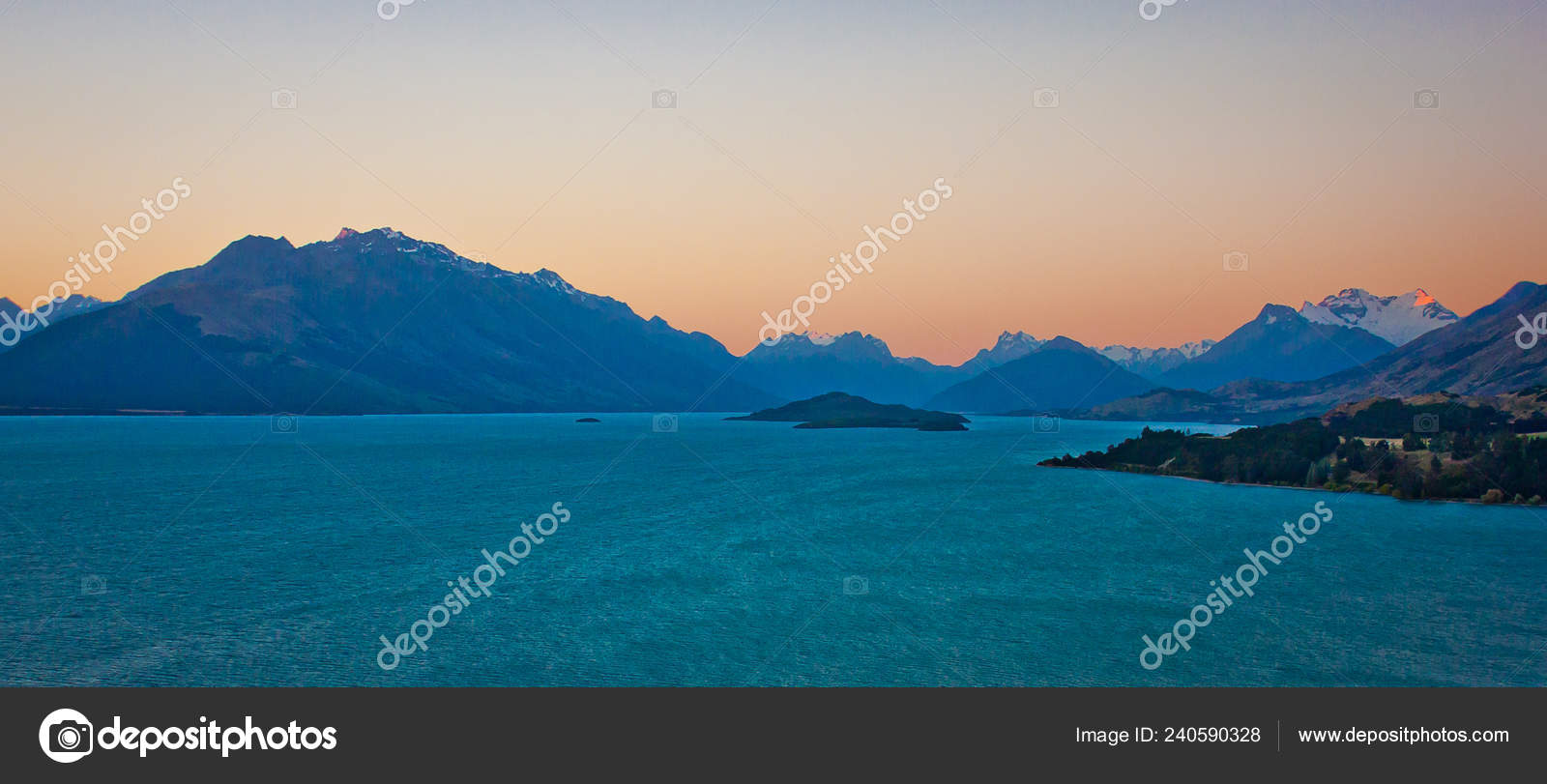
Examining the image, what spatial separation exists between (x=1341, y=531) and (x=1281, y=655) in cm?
3654

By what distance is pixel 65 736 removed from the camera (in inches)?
631

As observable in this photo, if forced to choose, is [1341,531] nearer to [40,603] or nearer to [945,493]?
[945,493]

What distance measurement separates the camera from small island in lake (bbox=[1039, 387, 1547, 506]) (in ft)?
264

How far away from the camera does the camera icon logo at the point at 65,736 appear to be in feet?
52.1

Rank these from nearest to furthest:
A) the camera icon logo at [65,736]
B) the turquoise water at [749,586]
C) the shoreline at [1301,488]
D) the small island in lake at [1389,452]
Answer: the camera icon logo at [65,736]
the turquoise water at [749,586]
the shoreline at [1301,488]
the small island in lake at [1389,452]

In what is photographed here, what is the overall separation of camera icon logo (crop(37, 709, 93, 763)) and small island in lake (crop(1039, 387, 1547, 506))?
95.6 m

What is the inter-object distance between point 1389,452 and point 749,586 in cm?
8003

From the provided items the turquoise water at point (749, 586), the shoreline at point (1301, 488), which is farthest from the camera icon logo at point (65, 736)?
the shoreline at point (1301, 488)

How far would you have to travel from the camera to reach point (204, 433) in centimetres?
19488

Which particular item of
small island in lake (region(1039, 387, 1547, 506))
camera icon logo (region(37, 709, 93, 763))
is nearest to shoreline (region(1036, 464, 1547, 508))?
small island in lake (region(1039, 387, 1547, 506))

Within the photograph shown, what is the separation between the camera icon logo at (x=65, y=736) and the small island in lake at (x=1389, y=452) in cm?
9560

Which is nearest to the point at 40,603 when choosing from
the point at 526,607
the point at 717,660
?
the point at 526,607

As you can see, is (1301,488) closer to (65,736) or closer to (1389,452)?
(1389,452)

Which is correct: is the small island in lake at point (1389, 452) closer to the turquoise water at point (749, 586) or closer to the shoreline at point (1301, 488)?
the shoreline at point (1301, 488)
